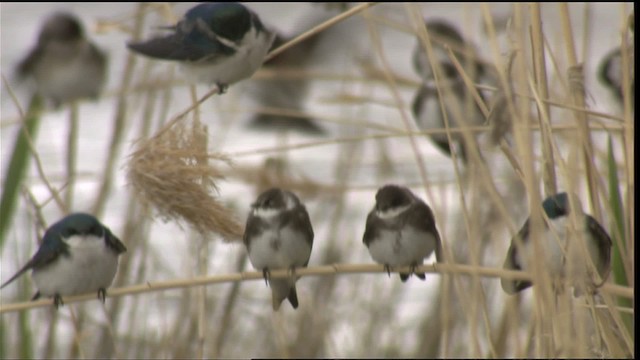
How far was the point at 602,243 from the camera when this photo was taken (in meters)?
1.73

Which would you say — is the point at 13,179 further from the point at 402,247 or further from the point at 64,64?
the point at 64,64

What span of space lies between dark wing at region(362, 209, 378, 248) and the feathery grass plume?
0.27 metres

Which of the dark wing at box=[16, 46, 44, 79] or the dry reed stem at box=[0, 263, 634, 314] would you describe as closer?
the dry reed stem at box=[0, 263, 634, 314]

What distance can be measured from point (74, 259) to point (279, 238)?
13.5 inches

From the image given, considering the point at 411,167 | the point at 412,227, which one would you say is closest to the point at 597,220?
the point at 412,227

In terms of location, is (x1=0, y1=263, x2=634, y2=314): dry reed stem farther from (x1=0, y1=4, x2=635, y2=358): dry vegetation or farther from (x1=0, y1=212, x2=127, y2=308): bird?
(x1=0, y1=212, x2=127, y2=308): bird

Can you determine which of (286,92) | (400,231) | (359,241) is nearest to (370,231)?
(400,231)

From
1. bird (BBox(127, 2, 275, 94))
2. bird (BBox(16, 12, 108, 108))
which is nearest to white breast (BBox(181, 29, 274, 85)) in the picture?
bird (BBox(127, 2, 275, 94))

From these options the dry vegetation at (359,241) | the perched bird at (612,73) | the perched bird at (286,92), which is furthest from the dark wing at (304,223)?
the perched bird at (286,92)

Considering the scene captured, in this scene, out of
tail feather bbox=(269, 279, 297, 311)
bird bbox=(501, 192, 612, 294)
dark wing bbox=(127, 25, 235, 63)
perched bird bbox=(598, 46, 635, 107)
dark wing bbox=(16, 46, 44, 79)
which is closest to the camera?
bird bbox=(501, 192, 612, 294)

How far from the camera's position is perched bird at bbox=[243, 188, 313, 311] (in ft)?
6.94

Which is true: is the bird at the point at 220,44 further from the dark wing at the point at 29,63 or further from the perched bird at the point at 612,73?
the dark wing at the point at 29,63

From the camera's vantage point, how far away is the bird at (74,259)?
7.02 ft

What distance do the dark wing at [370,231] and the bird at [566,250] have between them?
33 centimetres
